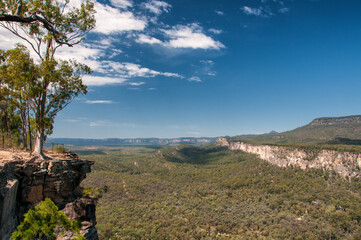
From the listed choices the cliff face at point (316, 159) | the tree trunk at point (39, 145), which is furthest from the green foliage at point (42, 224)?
the cliff face at point (316, 159)

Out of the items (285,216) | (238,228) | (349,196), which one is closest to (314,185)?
(349,196)

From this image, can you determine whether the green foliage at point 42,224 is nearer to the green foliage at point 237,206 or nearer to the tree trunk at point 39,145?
the tree trunk at point 39,145

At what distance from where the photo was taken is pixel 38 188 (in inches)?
514

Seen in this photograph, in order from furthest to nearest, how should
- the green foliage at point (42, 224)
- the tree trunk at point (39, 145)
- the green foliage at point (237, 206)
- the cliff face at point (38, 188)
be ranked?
the green foliage at point (237, 206), the tree trunk at point (39, 145), the cliff face at point (38, 188), the green foliage at point (42, 224)

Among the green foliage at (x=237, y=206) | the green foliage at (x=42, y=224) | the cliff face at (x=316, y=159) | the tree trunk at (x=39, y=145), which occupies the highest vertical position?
the tree trunk at (x=39, y=145)

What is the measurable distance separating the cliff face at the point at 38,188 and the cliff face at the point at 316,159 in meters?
100

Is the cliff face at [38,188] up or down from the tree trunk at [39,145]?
down

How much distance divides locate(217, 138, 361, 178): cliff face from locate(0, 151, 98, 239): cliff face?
328ft

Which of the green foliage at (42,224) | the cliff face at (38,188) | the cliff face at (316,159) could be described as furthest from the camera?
the cliff face at (316,159)

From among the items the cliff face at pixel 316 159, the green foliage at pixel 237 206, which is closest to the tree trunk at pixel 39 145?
the green foliage at pixel 237 206

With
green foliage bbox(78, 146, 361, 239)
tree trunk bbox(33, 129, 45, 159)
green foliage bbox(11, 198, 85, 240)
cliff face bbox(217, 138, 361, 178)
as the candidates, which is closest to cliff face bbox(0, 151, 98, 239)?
tree trunk bbox(33, 129, 45, 159)

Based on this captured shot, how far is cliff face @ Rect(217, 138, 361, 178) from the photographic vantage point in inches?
3009

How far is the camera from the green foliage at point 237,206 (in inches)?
1908

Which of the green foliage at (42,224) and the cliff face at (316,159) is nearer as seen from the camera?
the green foliage at (42,224)
